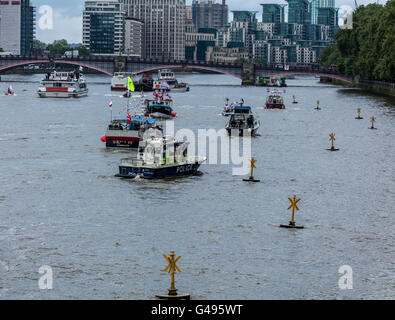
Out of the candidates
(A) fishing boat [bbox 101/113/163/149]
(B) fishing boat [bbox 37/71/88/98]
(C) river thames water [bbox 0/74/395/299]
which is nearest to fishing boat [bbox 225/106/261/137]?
(C) river thames water [bbox 0/74/395/299]

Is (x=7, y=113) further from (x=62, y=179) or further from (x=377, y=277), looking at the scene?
(x=377, y=277)

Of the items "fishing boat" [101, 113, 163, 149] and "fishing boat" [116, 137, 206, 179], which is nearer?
"fishing boat" [116, 137, 206, 179]

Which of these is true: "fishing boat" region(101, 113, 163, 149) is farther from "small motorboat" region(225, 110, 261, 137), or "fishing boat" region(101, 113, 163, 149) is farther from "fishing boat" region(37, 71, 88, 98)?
"fishing boat" region(37, 71, 88, 98)

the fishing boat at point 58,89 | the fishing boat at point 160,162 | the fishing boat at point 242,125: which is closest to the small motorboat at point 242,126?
the fishing boat at point 242,125

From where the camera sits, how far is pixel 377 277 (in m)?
40.1

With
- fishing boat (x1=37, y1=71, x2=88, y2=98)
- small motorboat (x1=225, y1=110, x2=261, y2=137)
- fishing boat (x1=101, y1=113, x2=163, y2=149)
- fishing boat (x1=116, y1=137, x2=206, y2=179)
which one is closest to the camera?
fishing boat (x1=116, y1=137, x2=206, y2=179)

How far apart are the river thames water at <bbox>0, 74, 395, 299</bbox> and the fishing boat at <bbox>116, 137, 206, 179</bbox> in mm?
1232

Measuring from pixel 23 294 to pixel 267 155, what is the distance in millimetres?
47765

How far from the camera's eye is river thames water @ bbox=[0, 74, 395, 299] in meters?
38.8

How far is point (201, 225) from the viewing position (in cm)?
4956

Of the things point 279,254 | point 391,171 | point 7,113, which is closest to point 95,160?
point 391,171

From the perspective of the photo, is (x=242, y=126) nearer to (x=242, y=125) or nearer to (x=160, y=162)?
(x=242, y=125)

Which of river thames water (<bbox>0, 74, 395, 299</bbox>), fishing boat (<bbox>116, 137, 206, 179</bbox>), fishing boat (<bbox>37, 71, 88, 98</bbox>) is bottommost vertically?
river thames water (<bbox>0, 74, 395, 299</bbox>)

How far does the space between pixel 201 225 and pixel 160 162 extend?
52.4ft
